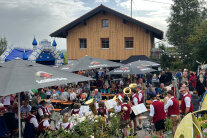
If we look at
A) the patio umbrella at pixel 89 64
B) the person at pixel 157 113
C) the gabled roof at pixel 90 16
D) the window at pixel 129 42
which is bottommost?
the person at pixel 157 113

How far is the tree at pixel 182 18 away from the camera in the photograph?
37875 mm

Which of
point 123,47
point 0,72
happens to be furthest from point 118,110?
point 123,47

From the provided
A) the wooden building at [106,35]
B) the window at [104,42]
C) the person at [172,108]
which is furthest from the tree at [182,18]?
the person at [172,108]

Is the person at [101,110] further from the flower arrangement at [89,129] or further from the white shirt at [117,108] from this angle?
the flower arrangement at [89,129]

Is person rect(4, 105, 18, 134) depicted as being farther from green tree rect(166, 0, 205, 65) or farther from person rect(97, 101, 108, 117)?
green tree rect(166, 0, 205, 65)

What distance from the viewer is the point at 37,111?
7934mm

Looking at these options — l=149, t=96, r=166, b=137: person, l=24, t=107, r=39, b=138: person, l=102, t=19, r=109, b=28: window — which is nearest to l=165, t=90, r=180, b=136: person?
l=149, t=96, r=166, b=137: person

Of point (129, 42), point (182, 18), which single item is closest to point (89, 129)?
point (129, 42)

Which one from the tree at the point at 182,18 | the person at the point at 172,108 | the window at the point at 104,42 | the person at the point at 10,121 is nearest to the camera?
the person at the point at 172,108

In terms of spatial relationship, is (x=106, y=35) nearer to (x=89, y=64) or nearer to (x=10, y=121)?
(x=89, y=64)

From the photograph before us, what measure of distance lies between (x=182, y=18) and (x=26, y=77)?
3742 cm

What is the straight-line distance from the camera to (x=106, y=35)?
25625mm

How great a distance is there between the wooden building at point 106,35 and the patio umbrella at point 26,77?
701 inches

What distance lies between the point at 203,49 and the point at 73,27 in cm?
1441
